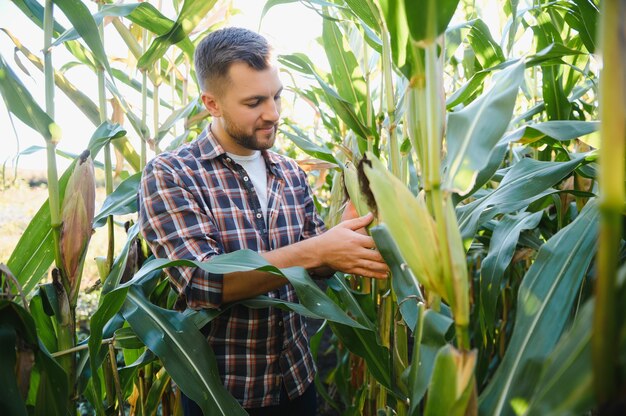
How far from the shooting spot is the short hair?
127cm

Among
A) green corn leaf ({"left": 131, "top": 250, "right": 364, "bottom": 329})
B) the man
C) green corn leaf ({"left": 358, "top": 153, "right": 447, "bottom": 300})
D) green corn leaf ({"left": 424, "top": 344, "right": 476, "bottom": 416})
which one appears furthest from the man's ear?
green corn leaf ({"left": 424, "top": 344, "right": 476, "bottom": 416})

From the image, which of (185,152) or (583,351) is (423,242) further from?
(185,152)

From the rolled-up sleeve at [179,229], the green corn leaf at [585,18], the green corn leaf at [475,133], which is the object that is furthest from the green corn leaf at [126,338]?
the green corn leaf at [585,18]

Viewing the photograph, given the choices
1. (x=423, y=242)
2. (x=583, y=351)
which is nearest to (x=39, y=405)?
(x=423, y=242)

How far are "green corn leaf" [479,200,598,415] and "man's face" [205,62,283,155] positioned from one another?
29.3 inches

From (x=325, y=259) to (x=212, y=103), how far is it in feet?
1.92

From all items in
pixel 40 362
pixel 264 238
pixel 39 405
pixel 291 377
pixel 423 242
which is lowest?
pixel 291 377

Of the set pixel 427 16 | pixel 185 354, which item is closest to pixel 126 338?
pixel 185 354

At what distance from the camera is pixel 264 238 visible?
4.15ft

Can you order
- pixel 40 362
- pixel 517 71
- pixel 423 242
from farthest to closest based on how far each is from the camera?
1. pixel 40 362
2. pixel 517 71
3. pixel 423 242

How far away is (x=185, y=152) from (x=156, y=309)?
16.8 inches

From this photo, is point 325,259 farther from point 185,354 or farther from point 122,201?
point 122,201

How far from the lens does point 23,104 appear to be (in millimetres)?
991

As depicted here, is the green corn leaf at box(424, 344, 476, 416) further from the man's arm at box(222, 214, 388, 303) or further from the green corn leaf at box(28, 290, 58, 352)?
the green corn leaf at box(28, 290, 58, 352)
